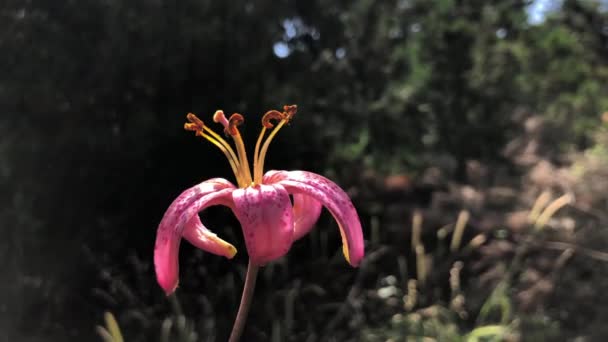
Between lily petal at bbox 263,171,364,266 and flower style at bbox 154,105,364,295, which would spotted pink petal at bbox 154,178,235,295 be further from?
lily petal at bbox 263,171,364,266

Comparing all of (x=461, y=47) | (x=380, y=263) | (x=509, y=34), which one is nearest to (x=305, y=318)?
(x=380, y=263)

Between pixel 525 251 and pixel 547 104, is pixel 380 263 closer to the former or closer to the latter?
pixel 525 251

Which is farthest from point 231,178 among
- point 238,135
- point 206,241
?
point 206,241

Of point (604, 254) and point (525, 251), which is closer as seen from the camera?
point (604, 254)

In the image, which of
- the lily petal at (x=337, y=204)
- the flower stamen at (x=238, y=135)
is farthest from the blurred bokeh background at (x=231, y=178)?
the lily petal at (x=337, y=204)

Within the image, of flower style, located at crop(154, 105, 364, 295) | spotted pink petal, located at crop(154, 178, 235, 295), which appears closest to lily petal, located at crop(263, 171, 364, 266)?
flower style, located at crop(154, 105, 364, 295)

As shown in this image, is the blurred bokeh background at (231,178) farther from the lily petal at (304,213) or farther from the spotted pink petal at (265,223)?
the spotted pink petal at (265,223)
